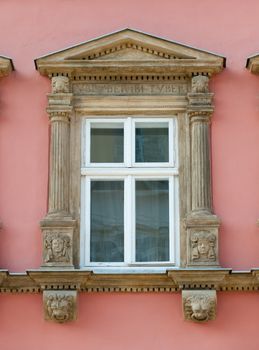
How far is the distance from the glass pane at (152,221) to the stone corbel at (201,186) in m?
0.36

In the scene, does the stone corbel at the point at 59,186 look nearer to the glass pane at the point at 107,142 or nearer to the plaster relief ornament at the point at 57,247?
the plaster relief ornament at the point at 57,247

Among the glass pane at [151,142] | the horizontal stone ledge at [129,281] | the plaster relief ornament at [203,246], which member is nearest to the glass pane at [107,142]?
the glass pane at [151,142]

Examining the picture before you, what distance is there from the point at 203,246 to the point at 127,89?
6.46 feet

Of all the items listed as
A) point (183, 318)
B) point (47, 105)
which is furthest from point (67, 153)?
point (183, 318)

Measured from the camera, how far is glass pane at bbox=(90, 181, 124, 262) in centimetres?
1102

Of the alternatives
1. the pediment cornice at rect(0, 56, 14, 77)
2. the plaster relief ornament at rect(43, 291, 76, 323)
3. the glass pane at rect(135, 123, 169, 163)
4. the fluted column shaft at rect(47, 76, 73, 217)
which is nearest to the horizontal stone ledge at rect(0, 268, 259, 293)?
the plaster relief ornament at rect(43, 291, 76, 323)

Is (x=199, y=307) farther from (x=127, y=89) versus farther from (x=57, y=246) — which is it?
(x=127, y=89)

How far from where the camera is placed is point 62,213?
10.9 metres

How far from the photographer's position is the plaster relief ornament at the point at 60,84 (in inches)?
444

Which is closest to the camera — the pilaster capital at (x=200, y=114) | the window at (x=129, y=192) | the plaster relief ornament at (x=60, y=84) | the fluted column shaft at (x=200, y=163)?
the fluted column shaft at (x=200, y=163)

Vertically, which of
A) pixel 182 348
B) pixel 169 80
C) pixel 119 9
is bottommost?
pixel 182 348

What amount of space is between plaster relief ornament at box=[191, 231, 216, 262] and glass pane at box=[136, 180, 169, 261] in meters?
0.39

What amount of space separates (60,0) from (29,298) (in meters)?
3.43

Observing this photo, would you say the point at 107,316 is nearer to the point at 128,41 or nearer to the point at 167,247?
the point at 167,247
